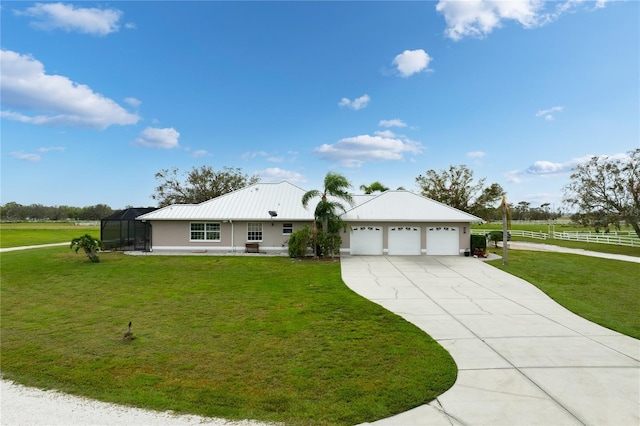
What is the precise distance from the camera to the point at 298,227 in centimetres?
2266

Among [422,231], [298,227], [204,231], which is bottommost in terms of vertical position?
[422,231]

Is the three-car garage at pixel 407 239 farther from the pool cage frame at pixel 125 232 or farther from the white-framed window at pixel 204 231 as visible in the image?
the pool cage frame at pixel 125 232

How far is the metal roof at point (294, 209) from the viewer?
21938 millimetres

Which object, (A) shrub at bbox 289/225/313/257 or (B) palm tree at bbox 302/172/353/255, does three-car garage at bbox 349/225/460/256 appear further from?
(A) shrub at bbox 289/225/313/257

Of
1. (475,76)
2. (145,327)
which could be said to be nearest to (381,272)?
(145,327)

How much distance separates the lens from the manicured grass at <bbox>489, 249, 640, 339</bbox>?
362 inches

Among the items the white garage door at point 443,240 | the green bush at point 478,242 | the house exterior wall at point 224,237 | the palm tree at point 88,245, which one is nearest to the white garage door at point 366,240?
the house exterior wall at point 224,237

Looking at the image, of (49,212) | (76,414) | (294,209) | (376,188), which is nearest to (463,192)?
(376,188)

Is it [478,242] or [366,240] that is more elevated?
[366,240]

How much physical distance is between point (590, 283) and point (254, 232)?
18372mm

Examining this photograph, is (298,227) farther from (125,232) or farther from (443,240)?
(125,232)

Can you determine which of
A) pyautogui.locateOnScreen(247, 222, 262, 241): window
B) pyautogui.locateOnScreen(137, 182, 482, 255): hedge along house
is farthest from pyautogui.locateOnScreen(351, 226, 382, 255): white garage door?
pyautogui.locateOnScreen(247, 222, 262, 241): window

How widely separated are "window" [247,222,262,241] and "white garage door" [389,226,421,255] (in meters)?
9.01

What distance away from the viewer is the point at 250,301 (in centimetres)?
1067
